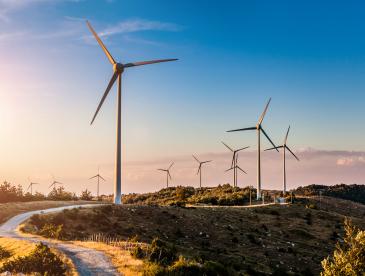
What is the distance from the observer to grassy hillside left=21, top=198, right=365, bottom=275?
219 ft

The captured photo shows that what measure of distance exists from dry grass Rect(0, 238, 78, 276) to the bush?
0.67m

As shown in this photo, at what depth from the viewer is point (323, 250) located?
273 feet

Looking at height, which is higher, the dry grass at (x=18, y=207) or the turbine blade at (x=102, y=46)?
the turbine blade at (x=102, y=46)

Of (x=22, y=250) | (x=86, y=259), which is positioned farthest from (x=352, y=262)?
(x=22, y=250)

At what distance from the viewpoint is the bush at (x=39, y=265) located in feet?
122

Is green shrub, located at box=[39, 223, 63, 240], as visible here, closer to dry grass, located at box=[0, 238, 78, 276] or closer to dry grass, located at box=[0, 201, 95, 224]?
dry grass, located at box=[0, 238, 78, 276]

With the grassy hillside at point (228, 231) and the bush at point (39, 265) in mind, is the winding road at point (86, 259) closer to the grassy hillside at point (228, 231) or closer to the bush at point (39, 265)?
the bush at point (39, 265)

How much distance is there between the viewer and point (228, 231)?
85.1 m

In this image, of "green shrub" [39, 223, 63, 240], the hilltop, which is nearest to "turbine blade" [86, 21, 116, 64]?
the hilltop

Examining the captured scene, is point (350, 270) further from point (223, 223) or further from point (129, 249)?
point (223, 223)

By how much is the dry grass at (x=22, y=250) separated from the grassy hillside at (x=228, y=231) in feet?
28.0

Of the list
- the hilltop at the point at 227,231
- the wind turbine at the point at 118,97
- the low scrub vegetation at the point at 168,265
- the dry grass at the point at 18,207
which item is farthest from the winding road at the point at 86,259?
the wind turbine at the point at 118,97

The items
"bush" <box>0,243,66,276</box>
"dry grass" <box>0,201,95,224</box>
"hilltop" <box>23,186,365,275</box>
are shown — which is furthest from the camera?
"dry grass" <box>0,201,95,224</box>

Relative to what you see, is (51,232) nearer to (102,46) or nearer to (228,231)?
(228,231)
